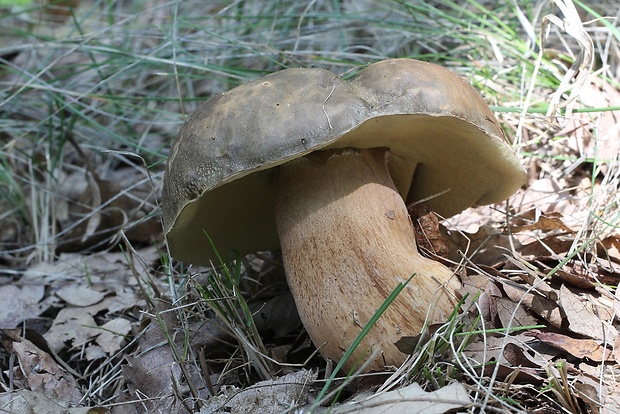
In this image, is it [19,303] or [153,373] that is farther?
[19,303]

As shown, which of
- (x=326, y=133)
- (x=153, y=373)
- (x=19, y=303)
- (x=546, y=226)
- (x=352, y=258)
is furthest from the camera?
(x=19, y=303)

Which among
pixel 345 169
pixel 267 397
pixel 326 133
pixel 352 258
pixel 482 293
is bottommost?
pixel 267 397

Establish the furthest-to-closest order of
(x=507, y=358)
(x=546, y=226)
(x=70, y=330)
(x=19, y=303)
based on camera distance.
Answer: (x=19, y=303), (x=70, y=330), (x=546, y=226), (x=507, y=358)

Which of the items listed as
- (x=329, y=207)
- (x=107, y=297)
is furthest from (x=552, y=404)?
(x=107, y=297)

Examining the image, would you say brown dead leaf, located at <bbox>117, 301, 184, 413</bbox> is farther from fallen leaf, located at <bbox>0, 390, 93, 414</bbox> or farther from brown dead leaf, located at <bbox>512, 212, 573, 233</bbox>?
brown dead leaf, located at <bbox>512, 212, 573, 233</bbox>

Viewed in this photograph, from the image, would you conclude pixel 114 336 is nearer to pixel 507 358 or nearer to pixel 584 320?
pixel 507 358

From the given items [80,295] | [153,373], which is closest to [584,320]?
[153,373]

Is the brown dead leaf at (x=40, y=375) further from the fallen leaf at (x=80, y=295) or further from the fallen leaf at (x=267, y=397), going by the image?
the fallen leaf at (x=267, y=397)

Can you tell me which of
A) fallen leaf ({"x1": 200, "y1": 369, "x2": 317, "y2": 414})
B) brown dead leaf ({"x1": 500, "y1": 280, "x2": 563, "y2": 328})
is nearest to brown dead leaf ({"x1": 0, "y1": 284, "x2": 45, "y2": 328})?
fallen leaf ({"x1": 200, "y1": 369, "x2": 317, "y2": 414})
